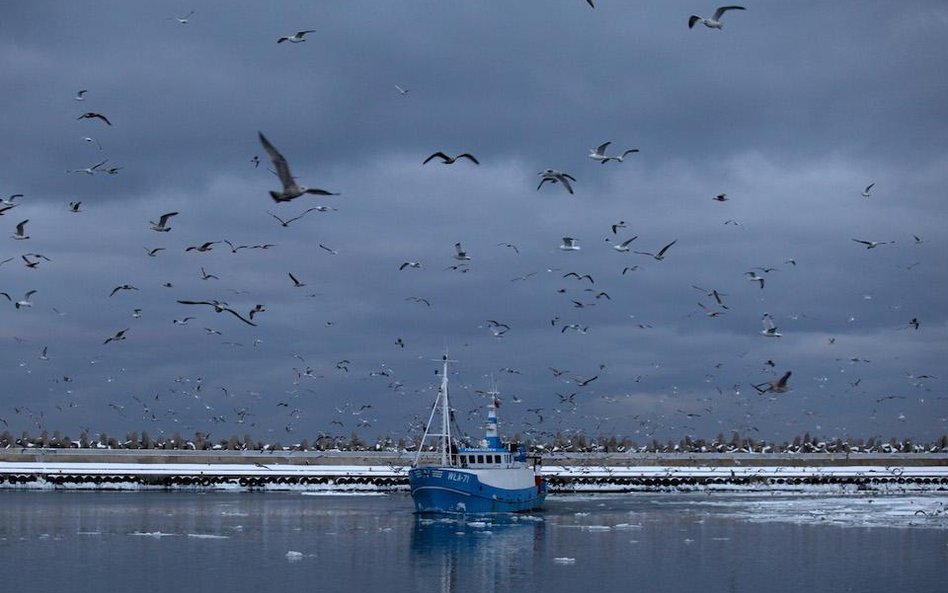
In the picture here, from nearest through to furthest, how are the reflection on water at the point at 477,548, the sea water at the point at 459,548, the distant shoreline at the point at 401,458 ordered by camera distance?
1. the sea water at the point at 459,548
2. the reflection on water at the point at 477,548
3. the distant shoreline at the point at 401,458

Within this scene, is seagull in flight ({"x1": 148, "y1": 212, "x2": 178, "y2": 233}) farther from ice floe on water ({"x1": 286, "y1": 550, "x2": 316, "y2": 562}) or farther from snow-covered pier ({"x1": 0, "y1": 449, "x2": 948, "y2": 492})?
snow-covered pier ({"x1": 0, "y1": 449, "x2": 948, "y2": 492})

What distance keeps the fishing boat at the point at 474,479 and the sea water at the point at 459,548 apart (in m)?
1.24

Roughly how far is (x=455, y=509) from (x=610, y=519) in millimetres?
8681

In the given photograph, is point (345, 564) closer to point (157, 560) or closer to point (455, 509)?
point (157, 560)

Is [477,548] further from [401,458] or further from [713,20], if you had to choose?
[401,458]

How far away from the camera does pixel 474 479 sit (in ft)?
221

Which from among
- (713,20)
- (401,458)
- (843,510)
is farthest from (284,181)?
(401,458)

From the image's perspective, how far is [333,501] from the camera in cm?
8344

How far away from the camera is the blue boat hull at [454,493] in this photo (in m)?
67.1

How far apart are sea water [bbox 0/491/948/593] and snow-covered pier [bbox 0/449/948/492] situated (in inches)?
759

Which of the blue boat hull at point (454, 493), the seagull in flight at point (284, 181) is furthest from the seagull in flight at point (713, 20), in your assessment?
the blue boat hull at point (454, 493)

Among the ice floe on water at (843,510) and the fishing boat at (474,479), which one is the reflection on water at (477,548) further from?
the ice floe on water at (843,510)

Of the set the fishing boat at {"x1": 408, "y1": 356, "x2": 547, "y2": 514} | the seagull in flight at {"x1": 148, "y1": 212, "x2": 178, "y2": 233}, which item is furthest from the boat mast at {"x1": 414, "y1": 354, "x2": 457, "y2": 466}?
the seagull in flight at {"x1": 148, "y1": 212, "x2": 178, "y2": 233}

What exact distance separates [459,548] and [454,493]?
15.0 metres
